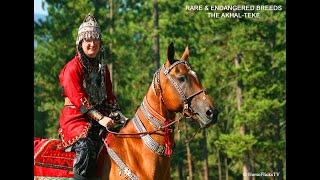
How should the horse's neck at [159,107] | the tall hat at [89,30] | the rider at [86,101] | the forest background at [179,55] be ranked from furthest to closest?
the forest background at [179,55] < the tall hat at [89,30] < the rider at [86,101] < the horse's neck at [159,107]

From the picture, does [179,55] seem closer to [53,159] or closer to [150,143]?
[53,159]

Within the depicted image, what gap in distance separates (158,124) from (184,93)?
1.61ft

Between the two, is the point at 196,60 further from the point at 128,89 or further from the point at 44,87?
the point at 44,87

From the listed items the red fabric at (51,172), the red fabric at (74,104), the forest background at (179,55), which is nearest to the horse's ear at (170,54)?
the red fabric at (74,104)

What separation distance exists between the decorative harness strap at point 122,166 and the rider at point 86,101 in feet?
0.60

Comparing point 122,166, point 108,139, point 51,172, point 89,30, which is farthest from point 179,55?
point 122,166

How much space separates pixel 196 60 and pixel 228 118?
2.84 meters

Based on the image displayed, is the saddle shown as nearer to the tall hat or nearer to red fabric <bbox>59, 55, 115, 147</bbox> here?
red fabric <bbox>59, 55, 115, 147</bbox>

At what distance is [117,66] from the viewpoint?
20.1 m

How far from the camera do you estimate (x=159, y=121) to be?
24.2 feet

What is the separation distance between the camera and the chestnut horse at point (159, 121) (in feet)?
23.6

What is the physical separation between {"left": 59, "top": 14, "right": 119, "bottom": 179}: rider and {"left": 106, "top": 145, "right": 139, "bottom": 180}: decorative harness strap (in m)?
0.18

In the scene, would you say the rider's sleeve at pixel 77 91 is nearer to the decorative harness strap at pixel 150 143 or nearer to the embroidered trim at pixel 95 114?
the embroidered trim at pixel 95 114
